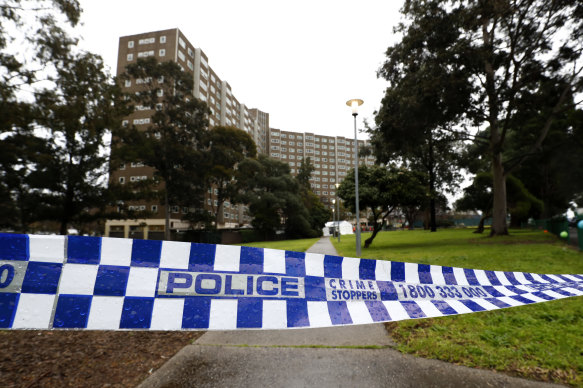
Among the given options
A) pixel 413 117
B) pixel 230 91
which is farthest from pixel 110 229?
pixel 413 117

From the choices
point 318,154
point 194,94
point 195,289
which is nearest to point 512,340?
point 195,289

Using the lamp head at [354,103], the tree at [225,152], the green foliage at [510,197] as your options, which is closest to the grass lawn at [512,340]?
the lamp head at [354,103]

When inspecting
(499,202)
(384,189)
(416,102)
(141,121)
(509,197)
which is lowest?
(499,202)

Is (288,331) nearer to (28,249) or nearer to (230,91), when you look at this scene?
(28,249)

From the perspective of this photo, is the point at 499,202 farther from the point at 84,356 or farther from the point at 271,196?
the point at 271,196

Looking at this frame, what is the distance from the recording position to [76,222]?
22.6 meters

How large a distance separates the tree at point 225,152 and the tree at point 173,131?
57.3 inches

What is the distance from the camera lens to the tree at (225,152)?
34406 millimetres

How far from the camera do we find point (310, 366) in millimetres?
2674

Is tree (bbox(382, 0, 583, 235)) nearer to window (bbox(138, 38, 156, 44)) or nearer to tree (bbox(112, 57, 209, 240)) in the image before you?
tree (bbox(112, 57, 209, 240))

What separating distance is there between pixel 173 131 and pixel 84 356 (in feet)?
103

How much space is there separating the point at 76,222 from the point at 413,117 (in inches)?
1006

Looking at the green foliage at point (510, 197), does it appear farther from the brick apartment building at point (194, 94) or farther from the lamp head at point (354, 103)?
the lamp head at point (354, 103)

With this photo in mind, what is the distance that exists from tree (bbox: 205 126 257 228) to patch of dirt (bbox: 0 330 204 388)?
102ft
